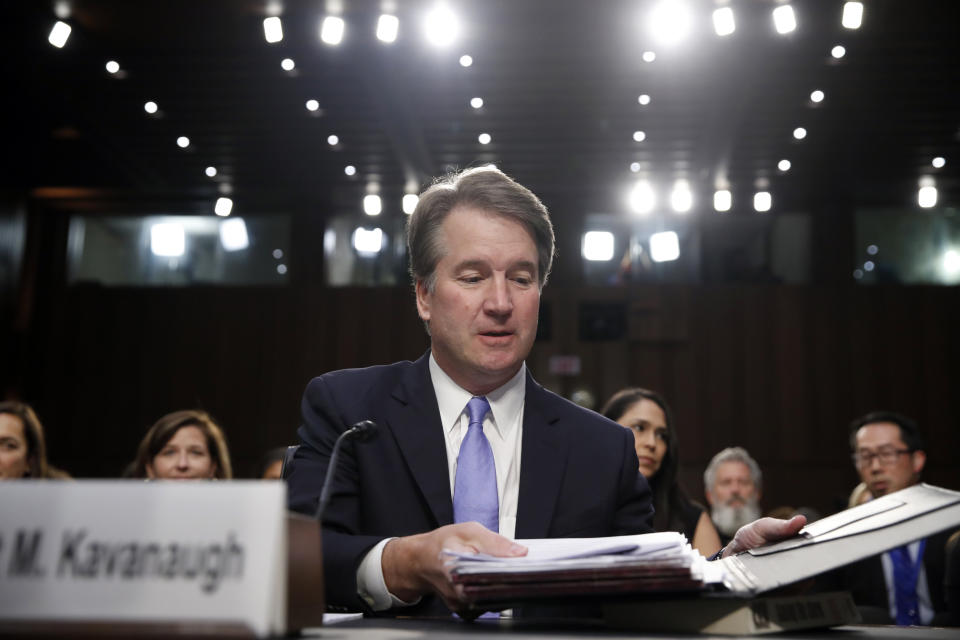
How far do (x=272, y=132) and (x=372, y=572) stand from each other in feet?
22.4

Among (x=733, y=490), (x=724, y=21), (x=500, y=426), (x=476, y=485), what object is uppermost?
(x=724, y=21)

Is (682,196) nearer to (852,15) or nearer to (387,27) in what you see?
(852,15)

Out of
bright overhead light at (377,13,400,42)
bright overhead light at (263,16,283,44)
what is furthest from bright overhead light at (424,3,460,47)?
bright overhead light at (263,16,283,44)

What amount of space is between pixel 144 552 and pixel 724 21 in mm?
5958

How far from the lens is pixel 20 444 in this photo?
159 inches

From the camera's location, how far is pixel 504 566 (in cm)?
96

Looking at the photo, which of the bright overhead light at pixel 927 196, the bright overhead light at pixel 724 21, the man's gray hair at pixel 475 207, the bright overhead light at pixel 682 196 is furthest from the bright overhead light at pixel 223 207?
the man's gray hair at pixel 475 207

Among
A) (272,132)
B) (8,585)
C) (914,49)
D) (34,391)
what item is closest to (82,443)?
(34,391)

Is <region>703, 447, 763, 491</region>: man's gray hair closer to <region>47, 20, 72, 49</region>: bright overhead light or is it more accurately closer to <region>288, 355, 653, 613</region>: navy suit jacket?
<region>288, 355, 653, 613</region>: navy suit jacket

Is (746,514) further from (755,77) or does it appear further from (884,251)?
(884,251)

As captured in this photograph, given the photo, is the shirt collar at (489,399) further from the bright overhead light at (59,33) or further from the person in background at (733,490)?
the bright overhead light at (59,33)

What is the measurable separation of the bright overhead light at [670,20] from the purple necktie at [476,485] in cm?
508

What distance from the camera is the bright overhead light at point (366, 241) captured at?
947 centimetres

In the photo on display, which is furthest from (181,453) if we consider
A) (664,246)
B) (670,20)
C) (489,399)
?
(664,246)
